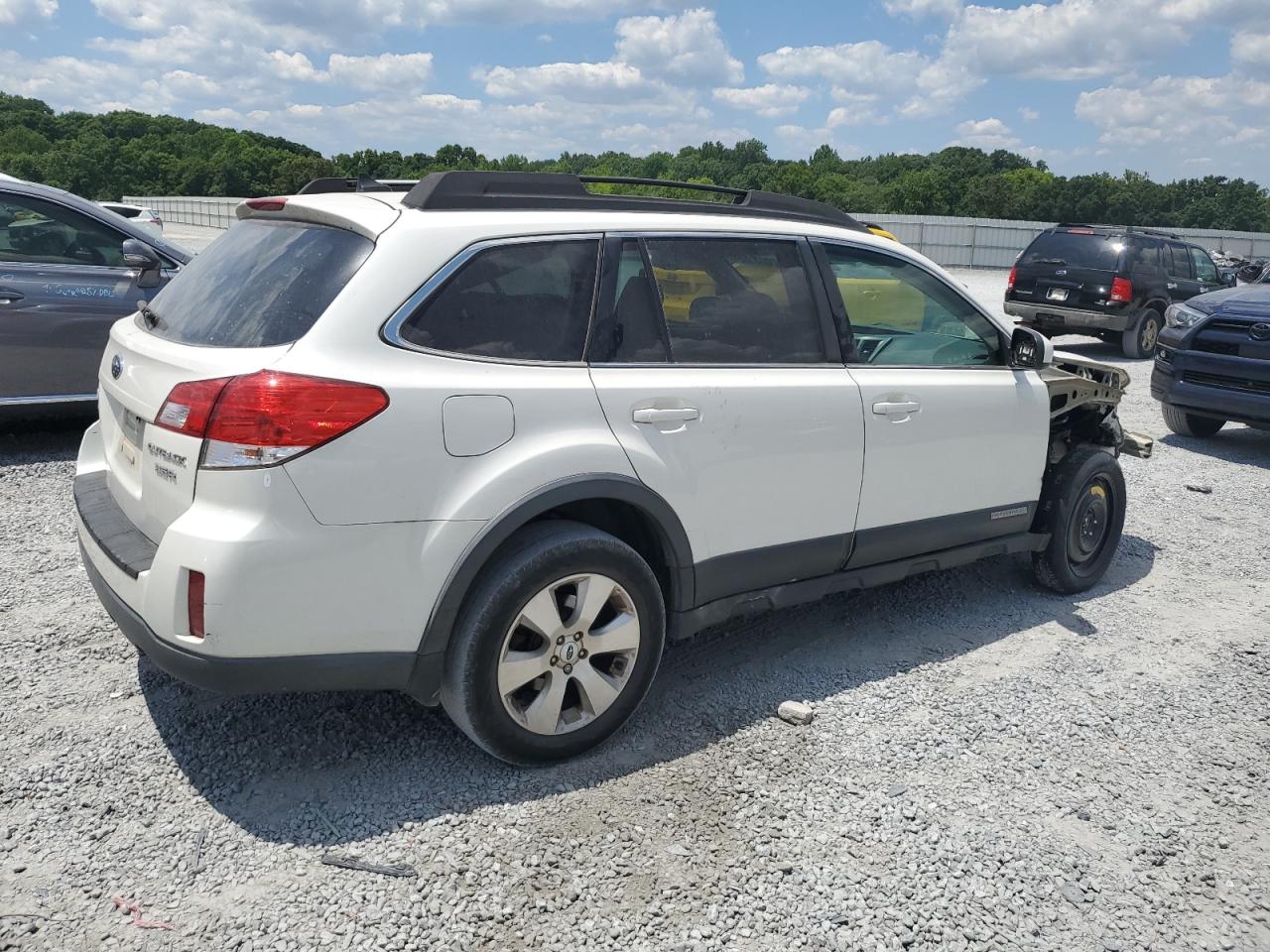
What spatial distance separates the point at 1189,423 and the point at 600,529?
8.02 metres

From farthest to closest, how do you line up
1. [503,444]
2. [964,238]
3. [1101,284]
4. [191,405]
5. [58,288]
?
[964,238] → [1101,284] → [58,288] → [503,444] → [191,405]

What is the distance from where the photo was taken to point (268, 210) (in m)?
3.55

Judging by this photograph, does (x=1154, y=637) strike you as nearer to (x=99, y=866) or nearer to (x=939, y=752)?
(x=939, y=752)

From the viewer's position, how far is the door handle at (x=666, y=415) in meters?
3.39

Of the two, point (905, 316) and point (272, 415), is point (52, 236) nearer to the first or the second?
point (272, 415)

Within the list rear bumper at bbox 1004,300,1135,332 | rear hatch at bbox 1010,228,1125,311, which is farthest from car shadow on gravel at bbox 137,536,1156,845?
rear hatch at bbox 1010,228,1125,311

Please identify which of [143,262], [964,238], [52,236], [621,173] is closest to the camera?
[143,262]

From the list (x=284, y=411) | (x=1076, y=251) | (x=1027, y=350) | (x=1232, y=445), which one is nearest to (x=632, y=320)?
(x=284, y=411)

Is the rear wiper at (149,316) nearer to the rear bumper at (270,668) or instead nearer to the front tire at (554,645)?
the rear bumper at (270,668)

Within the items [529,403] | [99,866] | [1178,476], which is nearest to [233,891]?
[99,866]

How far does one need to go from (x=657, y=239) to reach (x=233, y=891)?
242 centimetres

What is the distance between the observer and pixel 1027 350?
474 cm

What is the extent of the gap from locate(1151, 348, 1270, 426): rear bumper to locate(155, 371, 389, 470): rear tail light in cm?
798

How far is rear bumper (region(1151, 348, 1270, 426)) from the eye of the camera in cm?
836
